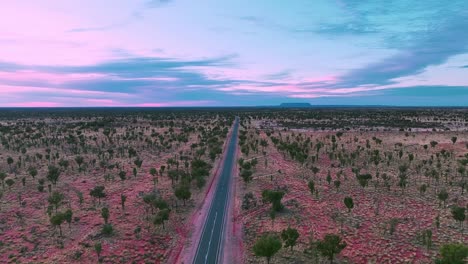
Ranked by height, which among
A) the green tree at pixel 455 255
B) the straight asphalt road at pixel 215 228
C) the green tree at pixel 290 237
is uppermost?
the green tree at pixel 455 255

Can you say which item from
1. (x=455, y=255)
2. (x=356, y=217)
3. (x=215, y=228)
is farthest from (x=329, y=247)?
(x=215, y=228)

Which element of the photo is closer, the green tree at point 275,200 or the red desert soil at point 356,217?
the red desert soil at point 356,217

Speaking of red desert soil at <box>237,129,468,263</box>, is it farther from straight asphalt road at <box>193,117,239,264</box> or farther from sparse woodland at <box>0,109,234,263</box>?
sparse woodland at <box>0,109,234,263</box>

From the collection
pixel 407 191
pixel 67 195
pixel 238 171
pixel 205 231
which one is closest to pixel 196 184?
pixel 238 171

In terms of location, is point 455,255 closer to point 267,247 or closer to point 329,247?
point 329,247

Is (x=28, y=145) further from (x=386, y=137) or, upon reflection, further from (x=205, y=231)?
(x=386, y=137)

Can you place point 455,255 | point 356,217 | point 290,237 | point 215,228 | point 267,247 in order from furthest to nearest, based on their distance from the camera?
point 356,217 < point 215,228 < point 290,237 < point 267,247 < point 455,255

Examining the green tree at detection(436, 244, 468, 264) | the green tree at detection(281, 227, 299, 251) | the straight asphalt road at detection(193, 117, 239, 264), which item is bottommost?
the straight asphalt road at detection(193, 117, 239, 264)

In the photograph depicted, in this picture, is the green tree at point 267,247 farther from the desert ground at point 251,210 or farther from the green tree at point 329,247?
the green tree at point 329,247

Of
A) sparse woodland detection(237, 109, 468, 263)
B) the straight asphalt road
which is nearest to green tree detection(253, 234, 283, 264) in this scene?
sparse woodland detection(237, 109, 468, 263)

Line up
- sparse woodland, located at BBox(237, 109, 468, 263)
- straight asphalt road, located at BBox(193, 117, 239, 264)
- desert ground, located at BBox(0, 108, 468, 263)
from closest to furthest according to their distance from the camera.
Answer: sparse woodland, located at BBox(237, 109, 468, 263) < straight asphalt road, located at BBox(193, 117, 239, 264) < desert ground, located at BBox(0, 108, 468, 263)

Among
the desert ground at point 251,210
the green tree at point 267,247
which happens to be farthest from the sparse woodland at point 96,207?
the green tree at point 267,247
